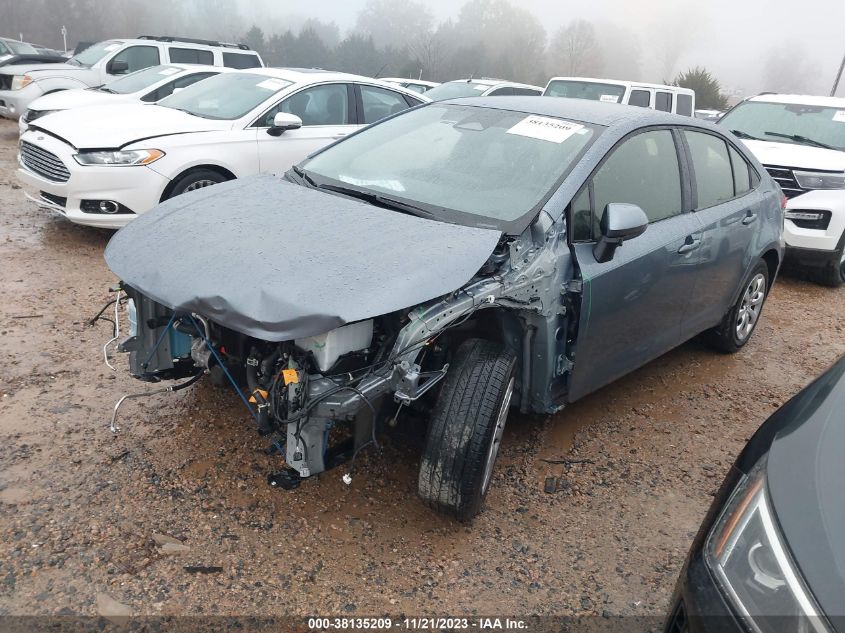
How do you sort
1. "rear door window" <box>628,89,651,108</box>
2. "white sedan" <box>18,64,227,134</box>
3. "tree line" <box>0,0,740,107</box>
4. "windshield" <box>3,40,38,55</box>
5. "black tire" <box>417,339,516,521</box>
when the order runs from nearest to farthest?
"black tire" <box>417,339,516,521</box> → "white sedan" <box>18,64,227,134</box> → "rear door window" <box>628,89,651,108</box> → "windshield" <box>3,40,38,55</box> → "tree line" <box>0,0,740,107</box>

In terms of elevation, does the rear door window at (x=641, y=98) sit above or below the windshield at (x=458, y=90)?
above

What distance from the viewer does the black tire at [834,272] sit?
21.9 ft

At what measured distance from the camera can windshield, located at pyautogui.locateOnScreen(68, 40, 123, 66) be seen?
11602mm

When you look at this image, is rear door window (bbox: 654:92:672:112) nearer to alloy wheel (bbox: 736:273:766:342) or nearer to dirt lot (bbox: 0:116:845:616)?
alloy wheel (bbox: 736:273:766:342)

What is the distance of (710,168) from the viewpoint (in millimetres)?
4039

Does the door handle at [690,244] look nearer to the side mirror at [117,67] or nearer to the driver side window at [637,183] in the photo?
the driver side window at [637,183]

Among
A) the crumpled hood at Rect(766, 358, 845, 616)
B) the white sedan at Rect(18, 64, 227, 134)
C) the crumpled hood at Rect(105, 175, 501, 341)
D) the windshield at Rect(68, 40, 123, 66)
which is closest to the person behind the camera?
the crumpled hood at Rect(766, 358, 845, 616)

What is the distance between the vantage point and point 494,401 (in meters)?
2.69

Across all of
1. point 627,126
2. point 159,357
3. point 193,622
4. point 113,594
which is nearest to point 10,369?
point 159,357

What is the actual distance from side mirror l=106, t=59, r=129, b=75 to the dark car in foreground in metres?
11.7

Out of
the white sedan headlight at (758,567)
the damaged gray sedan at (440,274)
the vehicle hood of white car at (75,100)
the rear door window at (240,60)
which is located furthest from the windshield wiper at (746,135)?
the rear door window at (240,60)

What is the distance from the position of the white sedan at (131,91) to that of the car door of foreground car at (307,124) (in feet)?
6.30

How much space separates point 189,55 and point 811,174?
9.92 metres

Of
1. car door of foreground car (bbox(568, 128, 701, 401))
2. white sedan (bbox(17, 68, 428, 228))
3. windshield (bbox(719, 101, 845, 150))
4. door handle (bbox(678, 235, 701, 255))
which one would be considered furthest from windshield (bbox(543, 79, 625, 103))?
door handle (bbox(678, 235, 701, 255))
